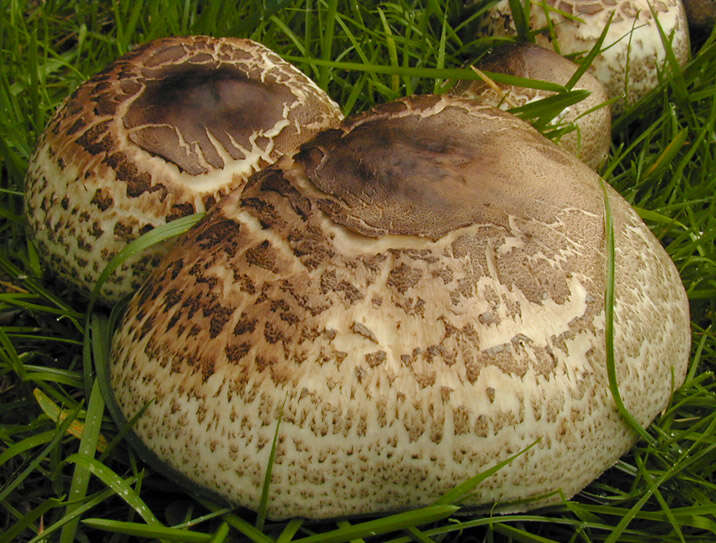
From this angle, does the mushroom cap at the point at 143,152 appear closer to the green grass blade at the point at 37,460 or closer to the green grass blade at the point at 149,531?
the green grass blade at the point at 37,460

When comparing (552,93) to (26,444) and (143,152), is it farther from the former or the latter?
(26,444)

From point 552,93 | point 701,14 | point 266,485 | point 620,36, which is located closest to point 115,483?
point 266,485

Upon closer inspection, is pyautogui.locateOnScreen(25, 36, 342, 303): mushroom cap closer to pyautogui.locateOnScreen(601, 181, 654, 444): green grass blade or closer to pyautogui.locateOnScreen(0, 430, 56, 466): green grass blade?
pyautogui.locateOnScreen(0, 430, 56, 466): green grass blade

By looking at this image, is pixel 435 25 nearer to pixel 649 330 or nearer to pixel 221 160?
pixel 221 160

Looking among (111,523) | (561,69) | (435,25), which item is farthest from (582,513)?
(435,25)

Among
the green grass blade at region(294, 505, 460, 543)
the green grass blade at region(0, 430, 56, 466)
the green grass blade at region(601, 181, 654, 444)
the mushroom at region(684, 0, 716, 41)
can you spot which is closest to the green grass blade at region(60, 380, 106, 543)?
the green grass blade at region(0, 430, 56, 466)

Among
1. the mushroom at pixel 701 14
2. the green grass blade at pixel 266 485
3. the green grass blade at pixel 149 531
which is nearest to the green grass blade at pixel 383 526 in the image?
the green grass blade at pixel 266 485
